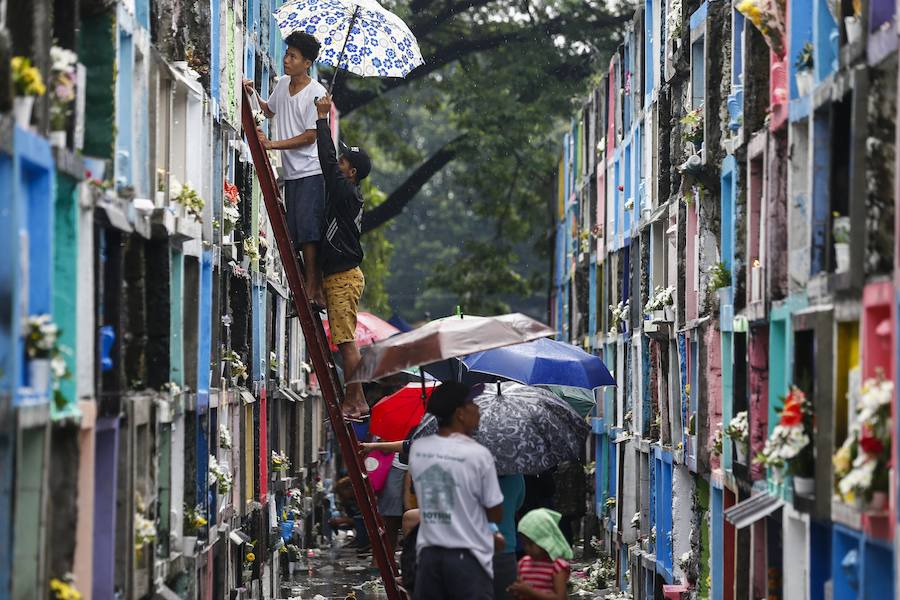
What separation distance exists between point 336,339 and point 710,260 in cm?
373

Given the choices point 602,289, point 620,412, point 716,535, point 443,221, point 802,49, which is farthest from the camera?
point 443,221

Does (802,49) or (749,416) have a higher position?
(802,49)

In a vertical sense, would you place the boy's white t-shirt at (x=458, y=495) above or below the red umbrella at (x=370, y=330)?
below

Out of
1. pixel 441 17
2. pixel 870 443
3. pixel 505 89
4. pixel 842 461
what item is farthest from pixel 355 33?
pixel 505 89

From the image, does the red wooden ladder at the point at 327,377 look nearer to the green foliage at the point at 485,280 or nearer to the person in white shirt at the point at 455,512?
the person in white shirt at the point at 455,512

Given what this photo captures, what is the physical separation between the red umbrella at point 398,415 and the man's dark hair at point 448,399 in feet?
29.2

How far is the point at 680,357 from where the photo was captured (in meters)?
18.3

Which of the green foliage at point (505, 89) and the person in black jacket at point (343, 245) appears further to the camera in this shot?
the green foliage at point (505, 89)

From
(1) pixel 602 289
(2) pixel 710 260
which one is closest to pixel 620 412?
(1) pixel 602 289

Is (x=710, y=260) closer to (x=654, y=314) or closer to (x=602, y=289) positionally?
(x=654, y=314)

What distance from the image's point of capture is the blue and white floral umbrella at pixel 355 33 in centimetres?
1602

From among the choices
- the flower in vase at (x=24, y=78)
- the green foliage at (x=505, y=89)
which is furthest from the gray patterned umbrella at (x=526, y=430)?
the green foliage at (x=505, y=89)

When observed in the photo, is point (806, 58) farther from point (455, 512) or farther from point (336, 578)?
point (336, 578)

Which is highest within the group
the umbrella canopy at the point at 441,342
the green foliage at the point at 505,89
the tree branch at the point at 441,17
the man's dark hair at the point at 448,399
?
the tree branch at the point at 441,17
